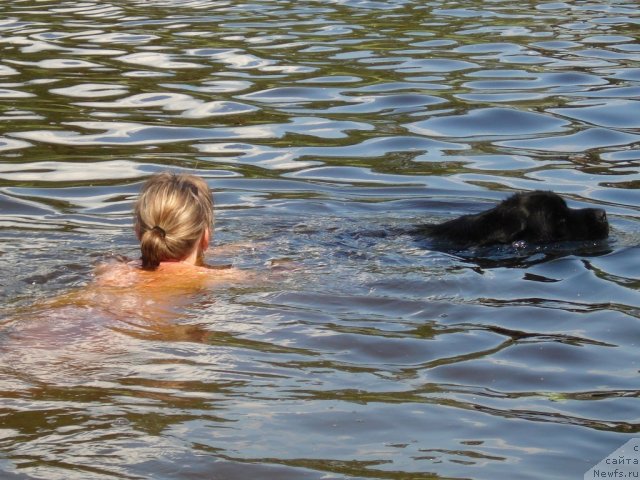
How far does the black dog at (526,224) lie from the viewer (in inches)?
321

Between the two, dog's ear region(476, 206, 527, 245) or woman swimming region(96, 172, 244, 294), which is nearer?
woman swimming region(96, 172, 244, 294)

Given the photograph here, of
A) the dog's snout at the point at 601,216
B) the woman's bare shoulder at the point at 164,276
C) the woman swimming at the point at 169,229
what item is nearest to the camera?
the woman's bare shoulder at the point at 164,276

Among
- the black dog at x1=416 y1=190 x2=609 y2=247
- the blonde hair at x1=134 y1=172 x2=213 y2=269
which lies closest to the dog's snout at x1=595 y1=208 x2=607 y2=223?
the black dog at x1=416 y1=190 x2=609 y2=247

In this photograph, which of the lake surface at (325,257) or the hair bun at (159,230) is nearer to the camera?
the lake surface at (325,257)

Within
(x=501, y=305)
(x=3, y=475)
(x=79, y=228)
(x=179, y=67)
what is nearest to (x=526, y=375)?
(x=501, y=305)

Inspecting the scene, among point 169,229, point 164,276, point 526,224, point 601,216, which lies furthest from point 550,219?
point 164,276

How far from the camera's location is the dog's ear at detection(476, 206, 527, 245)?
26.8 ft

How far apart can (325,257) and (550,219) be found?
1661mm

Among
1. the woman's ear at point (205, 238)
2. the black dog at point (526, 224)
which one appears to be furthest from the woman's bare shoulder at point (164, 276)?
the black dog at point (526, 224)

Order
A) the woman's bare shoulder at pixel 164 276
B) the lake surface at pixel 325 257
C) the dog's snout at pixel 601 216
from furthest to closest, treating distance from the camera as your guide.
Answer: the dog's snout at pixel 601 216 < the woman's bare shoulder at pixel 164 276 < the lake surface at pixel 325 257

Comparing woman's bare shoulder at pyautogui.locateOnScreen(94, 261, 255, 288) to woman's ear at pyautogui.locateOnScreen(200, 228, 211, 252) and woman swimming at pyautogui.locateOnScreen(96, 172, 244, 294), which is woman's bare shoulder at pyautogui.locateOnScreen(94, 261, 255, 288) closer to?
woman swimming at pyautogui.locateOnScreen(96, 172, 244, 294)

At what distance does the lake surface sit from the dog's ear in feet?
0.38

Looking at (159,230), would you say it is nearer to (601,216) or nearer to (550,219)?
(550,219)

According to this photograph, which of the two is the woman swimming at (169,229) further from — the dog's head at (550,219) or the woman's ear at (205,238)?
the dog's head at (550,219)
